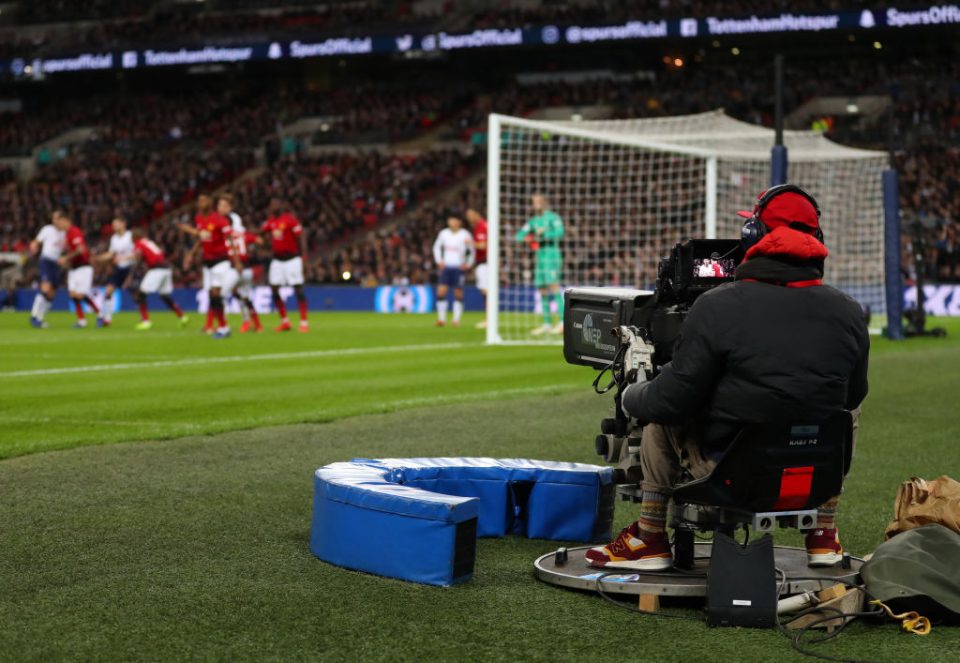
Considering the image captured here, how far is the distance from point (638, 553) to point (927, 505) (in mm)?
1065

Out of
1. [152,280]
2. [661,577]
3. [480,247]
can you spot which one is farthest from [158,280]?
[661,577]

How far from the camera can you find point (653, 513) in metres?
5.02

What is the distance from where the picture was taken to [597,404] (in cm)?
1198

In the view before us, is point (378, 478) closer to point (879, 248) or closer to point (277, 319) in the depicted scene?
point (879, 248)

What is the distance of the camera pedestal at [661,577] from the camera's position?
478cm

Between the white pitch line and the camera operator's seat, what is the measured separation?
11066 mm

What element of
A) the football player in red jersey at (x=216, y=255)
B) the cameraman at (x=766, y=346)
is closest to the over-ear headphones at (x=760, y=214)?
the cameraman at (x=766, y=346)

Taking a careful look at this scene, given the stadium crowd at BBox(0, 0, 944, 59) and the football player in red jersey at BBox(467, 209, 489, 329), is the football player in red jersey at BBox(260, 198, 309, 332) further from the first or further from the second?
the stadium crowd at BBox(0, 0, 944, 59)

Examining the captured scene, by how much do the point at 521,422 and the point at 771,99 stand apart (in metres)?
34.4

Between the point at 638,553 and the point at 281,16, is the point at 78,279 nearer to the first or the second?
the point at 638,553

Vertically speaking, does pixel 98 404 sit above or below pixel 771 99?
below

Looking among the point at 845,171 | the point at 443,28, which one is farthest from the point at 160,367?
the point at 443,28

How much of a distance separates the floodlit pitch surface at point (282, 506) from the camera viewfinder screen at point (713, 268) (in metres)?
1.25

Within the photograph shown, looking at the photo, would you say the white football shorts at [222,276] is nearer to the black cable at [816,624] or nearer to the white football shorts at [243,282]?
the white football shorts at [243,282]
